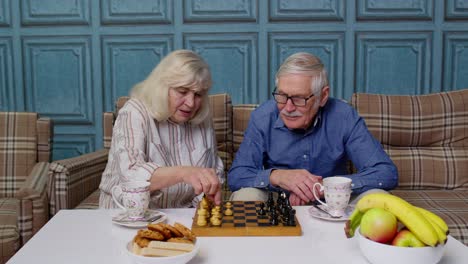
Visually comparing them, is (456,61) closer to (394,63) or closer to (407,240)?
(394,63)

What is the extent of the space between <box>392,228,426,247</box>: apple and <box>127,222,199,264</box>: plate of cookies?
42 cm

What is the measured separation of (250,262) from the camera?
3.64 feet

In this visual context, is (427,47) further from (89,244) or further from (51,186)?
(89,244)

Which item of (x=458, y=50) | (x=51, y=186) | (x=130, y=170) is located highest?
(x=458, y=50)

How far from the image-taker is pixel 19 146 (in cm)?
254

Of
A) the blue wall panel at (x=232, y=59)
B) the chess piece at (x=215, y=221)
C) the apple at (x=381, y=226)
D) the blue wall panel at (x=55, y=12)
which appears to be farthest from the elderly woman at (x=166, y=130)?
the blue wall panel at (x=55, y=12)

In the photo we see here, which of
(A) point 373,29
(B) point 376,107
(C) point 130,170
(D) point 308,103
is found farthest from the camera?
(A) point 373,29

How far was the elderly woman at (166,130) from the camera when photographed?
1731 mm

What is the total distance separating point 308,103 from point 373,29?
4.13ft

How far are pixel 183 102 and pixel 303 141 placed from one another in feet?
1.77

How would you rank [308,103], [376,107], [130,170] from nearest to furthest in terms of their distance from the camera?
[130,170] → [308,103] → [376,107]

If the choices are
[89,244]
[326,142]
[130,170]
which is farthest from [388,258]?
[326,142]

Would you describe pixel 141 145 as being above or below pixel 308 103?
below

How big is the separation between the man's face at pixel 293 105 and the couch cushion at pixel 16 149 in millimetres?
1312
